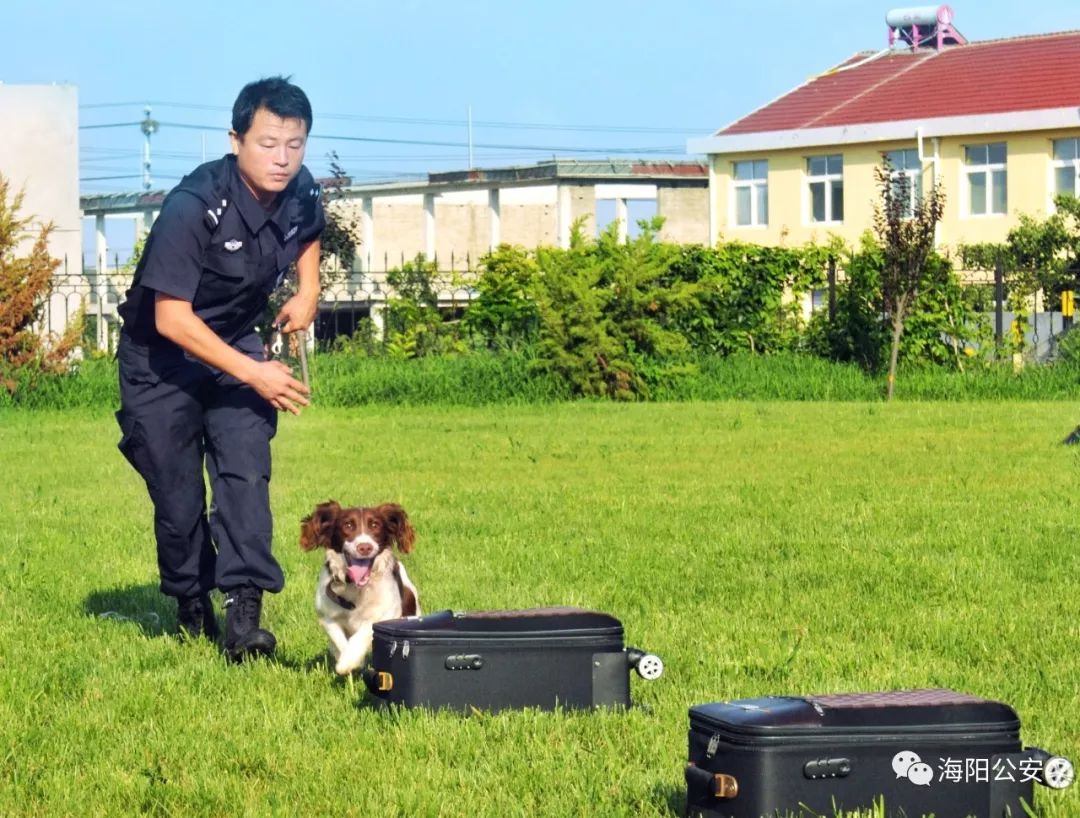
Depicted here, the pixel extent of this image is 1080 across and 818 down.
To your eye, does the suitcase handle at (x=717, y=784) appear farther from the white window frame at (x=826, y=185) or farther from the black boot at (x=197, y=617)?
the white window frame at (x=826, y=185)

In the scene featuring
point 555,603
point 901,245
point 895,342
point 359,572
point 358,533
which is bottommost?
point 555,603

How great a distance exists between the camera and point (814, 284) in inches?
1059

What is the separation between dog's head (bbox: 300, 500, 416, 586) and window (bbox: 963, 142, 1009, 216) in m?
39.1

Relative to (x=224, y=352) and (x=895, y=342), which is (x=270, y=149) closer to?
(x=224, y=352)

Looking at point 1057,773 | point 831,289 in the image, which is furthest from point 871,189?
point 1057,773

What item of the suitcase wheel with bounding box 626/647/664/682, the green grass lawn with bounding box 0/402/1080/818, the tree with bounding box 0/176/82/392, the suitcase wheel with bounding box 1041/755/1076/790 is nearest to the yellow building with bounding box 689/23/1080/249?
the tree with bounding box 0/176/82/392

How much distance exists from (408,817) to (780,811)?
948mm

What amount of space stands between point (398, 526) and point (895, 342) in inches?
721

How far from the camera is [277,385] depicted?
6.38m

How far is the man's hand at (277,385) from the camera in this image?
Answer: 6.37 m

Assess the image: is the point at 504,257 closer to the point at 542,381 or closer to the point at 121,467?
the point at 542,381

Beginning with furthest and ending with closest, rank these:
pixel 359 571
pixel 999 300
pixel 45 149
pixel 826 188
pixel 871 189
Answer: pixel 826 188 < pixel 871 189 < pixel 45 149 < pixel 999 300 < pixel 359 571

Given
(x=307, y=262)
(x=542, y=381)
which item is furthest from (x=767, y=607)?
(x=542, y=381)

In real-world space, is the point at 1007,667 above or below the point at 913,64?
below
